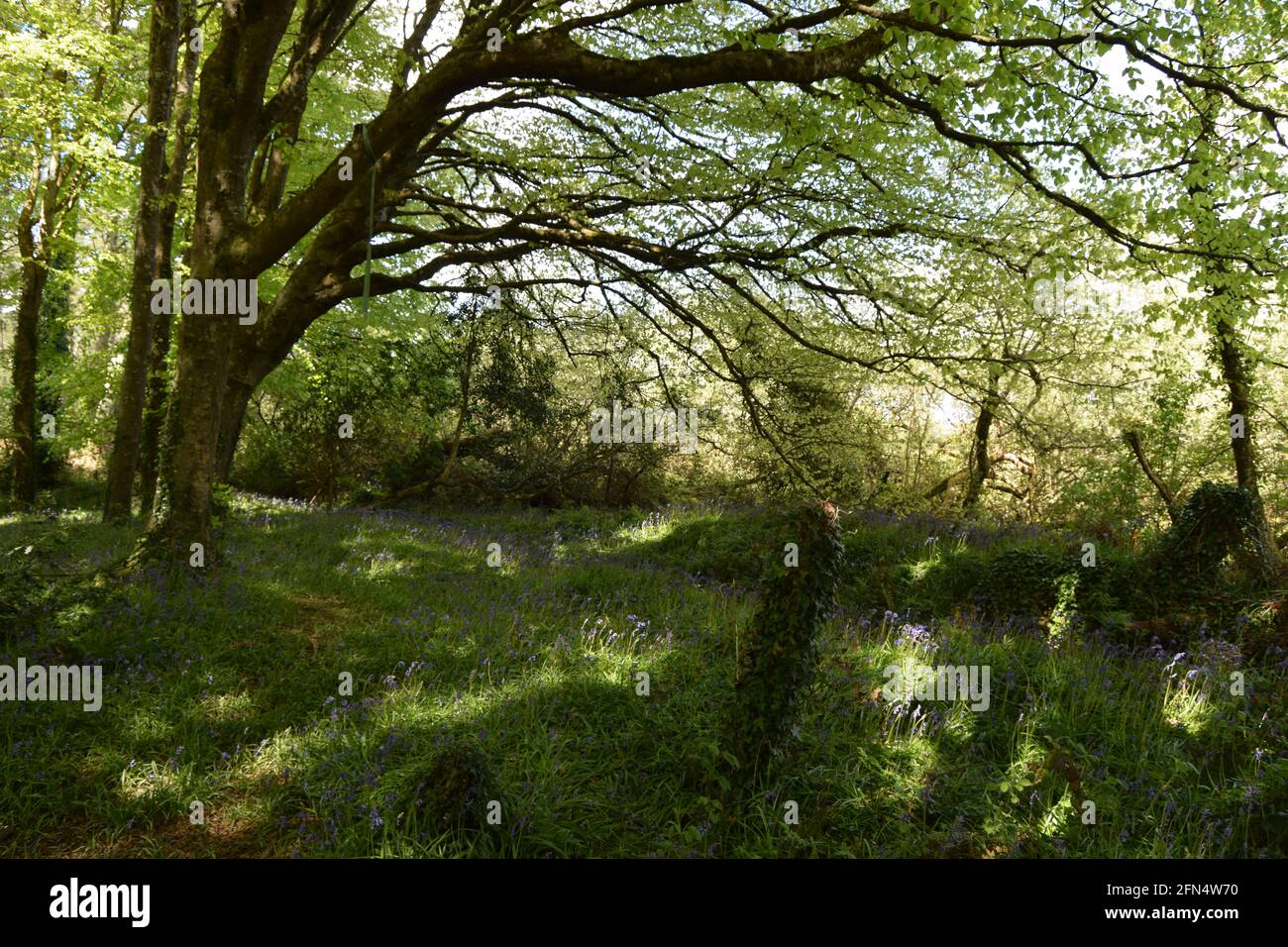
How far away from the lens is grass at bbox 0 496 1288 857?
394 centimetres

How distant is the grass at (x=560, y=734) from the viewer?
12.9ft

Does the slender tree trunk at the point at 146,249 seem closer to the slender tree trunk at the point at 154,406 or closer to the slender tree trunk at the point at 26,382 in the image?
the slender tree trunk at the point at 154,406

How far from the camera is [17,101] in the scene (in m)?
11.5

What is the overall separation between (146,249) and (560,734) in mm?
11060

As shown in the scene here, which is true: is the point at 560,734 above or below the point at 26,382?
below

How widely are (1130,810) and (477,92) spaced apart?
1224 centimetres

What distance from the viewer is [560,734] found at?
193 inches

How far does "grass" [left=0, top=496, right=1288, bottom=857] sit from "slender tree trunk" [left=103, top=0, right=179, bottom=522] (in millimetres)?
5073

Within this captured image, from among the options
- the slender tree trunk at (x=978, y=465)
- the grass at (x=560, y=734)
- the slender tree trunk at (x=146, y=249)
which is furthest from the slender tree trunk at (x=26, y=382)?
the slender tree trunk at (x=978, y=465)

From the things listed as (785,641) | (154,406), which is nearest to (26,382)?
(154,406)

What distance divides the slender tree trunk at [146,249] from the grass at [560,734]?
5.07m

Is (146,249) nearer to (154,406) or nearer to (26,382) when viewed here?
(154,406)
